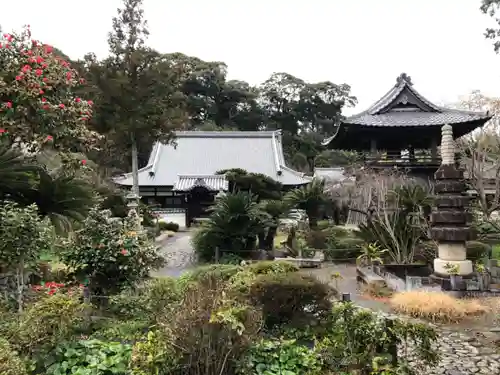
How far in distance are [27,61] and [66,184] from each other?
2.11m

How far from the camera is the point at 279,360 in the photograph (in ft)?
15.5

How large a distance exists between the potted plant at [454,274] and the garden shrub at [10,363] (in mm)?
8053

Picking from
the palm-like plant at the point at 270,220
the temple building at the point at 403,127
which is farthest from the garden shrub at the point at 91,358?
the temple building at the point at 403,127

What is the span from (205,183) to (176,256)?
10219mm

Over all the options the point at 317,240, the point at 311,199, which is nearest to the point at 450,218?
the point at 317,240

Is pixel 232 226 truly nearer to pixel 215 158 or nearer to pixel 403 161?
pixel 403 161

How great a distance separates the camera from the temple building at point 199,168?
86.9 ft

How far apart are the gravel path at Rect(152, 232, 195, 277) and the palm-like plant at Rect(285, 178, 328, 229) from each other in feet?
17.1

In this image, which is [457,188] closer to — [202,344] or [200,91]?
[202,344]

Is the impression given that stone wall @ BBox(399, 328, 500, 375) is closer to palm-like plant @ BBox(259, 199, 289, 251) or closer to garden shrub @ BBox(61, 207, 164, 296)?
garden shrub @ BBox(61, 207, 164, 296)

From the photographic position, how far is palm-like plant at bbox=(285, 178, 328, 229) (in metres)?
19.4

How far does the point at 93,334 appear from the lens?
5527mm

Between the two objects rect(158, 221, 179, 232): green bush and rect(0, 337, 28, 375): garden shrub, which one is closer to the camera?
rect(0, 337, 28, 375): garden shrub

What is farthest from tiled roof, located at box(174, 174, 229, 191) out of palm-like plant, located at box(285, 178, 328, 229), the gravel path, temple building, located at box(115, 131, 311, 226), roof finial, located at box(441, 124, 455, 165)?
roof finial, located at box(441, 124, 455, 165)
